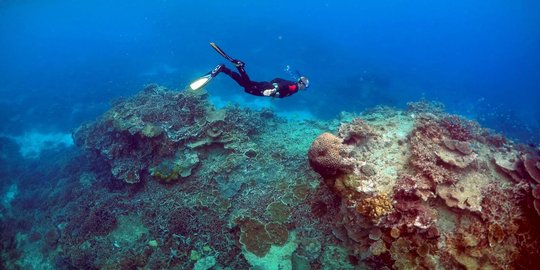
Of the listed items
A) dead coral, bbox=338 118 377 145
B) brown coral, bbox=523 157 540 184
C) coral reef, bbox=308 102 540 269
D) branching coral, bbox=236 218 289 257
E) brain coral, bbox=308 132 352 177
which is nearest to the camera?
coral reef, bbox=308 102 540 269

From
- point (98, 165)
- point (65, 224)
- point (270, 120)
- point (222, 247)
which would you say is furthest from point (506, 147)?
point (98, 165)

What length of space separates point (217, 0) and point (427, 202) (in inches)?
3036

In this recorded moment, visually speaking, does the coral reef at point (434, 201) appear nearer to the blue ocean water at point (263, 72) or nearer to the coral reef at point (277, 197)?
the coral reef at point (277, 197)

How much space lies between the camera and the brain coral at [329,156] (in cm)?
714

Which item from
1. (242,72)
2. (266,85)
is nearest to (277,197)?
(266,85)

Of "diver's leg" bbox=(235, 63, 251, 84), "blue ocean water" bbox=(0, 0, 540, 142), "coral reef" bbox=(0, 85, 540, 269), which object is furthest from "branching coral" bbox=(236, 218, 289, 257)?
"blue ocean water" bbox=(0, 0, 540, 142)

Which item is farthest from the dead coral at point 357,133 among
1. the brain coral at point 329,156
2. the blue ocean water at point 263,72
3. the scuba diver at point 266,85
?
the blue ocean water at point 263,72

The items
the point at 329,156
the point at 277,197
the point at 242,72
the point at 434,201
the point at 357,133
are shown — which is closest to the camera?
the point at 434,201

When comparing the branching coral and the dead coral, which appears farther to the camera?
the branching coral

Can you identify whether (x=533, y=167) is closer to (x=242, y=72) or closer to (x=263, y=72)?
(x=242, y=72)

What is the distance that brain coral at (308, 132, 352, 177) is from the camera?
7.14 metres

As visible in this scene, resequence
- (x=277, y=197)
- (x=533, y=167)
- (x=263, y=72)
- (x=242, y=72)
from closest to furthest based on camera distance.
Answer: (x=533, y=167) < (x=242, y=72) < (x=277, y=197) < (x=263, y=72)

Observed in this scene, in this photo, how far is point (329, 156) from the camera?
23.5 feet

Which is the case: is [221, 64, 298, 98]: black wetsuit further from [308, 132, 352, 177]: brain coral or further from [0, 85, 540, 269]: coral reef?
[308, 132, 352, 177]: brain coral
